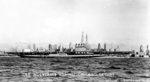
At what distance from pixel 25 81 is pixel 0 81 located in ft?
9.15

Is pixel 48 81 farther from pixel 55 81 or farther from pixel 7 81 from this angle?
pixel 7 81

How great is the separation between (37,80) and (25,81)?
1.53 m

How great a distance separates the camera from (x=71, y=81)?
30.3 m

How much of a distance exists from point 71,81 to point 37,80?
407 cm

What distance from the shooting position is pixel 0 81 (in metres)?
29.6

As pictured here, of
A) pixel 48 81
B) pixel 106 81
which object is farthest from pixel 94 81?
pixel 48 81

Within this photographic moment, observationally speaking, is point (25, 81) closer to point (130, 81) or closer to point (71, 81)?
point (71, 81)

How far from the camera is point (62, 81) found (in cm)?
3023

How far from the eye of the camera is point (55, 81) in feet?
98.5

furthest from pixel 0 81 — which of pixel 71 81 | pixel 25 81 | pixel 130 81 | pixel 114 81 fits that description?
pixel 130 81

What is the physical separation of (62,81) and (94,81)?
12.2ft

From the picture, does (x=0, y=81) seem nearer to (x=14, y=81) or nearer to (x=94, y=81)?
(x=14, y=81)

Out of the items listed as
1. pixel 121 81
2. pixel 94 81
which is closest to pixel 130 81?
pixel 121 81

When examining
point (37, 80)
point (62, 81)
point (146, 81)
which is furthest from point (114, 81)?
point (37, 80)
